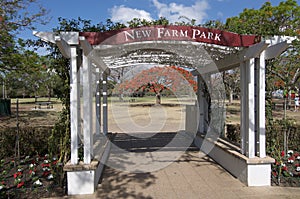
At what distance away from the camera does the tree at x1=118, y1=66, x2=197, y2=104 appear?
1997 cm

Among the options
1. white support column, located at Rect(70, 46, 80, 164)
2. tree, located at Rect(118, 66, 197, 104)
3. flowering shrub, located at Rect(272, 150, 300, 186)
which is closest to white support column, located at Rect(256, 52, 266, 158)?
flowering shrub, located at Rect(272, 150, 300, 186)

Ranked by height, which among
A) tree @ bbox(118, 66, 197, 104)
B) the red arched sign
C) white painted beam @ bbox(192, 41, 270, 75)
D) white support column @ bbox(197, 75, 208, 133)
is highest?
tree @ bbox(118, 66, 197, 104)

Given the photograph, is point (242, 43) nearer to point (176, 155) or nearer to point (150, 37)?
point (150, 37)

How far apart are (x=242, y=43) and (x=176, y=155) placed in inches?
119

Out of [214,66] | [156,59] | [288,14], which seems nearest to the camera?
[214,66]

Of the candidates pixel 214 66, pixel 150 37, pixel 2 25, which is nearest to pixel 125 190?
pixel 150 37

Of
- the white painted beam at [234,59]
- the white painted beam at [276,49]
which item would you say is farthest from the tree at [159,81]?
the white painted beam at [276,49]

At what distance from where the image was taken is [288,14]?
12234mm

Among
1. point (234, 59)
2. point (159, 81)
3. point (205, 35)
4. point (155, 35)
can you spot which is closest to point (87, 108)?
point (155, 35)

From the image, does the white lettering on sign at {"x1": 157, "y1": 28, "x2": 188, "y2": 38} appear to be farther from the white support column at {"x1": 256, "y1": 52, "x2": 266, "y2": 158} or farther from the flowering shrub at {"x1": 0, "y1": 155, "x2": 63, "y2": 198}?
the flowering shrub at {"x1": 0, "y1": 155, "x2": 63, "y2": 198}

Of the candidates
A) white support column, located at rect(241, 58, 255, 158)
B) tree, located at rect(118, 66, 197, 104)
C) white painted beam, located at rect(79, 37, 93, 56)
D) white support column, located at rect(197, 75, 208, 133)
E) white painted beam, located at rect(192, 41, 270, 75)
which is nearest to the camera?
white painted beam, located at rect(79, 37, 93, 56)

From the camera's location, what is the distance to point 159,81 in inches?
841

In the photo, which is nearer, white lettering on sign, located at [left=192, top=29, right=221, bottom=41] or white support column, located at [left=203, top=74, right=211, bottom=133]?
white lettering on sign, located at [left=192, top=29, right=221, bottom=41]

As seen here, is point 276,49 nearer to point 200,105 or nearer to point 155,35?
point 155,35
